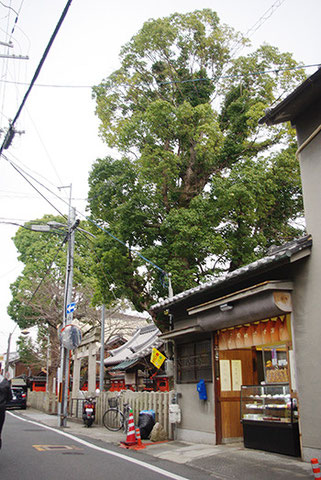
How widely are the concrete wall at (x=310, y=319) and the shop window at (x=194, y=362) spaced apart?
3496mm

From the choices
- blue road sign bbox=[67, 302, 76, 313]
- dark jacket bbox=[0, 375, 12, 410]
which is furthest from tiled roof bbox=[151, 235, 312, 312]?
blue road sign bbox=[67, 302, 76, 313]

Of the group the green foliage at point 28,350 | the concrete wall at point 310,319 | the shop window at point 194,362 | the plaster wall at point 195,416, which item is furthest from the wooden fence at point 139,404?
the green foliage at point 28,350

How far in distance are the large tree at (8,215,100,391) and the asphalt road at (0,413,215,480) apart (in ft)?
67.1

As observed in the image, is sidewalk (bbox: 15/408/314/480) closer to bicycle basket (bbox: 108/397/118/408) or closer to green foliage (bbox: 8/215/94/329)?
bicycle basket (bbox: 108/397/118/408)

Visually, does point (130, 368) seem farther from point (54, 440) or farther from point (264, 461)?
point (264, 461)

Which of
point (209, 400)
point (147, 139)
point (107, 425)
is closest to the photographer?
point (209, 400)

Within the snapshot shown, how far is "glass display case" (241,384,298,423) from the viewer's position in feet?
29.0

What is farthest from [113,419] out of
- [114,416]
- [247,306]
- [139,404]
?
[247,306]

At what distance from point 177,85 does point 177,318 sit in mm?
11352

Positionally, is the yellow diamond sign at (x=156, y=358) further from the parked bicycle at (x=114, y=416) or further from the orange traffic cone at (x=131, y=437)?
the orange traffic cone at (x=131, y=437)

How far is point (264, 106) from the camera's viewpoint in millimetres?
17359

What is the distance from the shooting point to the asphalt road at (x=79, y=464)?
723cm

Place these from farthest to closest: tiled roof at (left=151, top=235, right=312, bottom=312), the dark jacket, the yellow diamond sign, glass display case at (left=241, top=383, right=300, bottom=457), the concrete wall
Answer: the yellow diamond sign
glass display case at (left=241, top=383, right=300, bottom=457)
tiled roof at (left=151, top=235, right=312, bottom=312)
the concrete wall
the dark jacket

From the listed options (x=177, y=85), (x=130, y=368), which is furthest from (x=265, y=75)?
(x=130, y=368)
